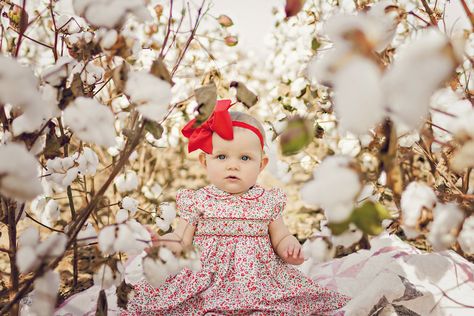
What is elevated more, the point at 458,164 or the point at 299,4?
the point at 299,4

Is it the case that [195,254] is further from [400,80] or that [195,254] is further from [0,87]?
[400,80]

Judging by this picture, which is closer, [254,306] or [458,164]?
[458,164]

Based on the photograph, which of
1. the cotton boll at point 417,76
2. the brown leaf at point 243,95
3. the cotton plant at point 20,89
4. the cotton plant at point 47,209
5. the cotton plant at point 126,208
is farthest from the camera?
the cotton plant at point 47,209

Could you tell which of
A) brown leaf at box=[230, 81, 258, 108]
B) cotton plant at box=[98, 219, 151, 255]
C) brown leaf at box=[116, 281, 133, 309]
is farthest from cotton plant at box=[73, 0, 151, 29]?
brown leaf at box=[116, 281, 133, 309]

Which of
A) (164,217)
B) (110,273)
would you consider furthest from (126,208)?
(110,273)


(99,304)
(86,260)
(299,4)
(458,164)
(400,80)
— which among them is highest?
(299,4)

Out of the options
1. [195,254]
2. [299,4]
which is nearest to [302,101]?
[195,254]

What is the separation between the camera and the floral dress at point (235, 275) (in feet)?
4.62

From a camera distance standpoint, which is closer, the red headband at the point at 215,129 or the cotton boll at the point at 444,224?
the cotton boll at the point at 444,224

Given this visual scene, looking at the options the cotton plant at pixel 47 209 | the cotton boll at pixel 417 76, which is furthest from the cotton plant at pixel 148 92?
the cotton plant at pixel 47 209

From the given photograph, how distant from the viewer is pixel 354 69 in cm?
44

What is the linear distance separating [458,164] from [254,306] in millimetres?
879

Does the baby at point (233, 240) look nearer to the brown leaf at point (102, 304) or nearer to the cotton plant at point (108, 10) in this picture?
the brown leaf at point (102, 304)

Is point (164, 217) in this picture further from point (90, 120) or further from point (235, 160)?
point (90, 120)
